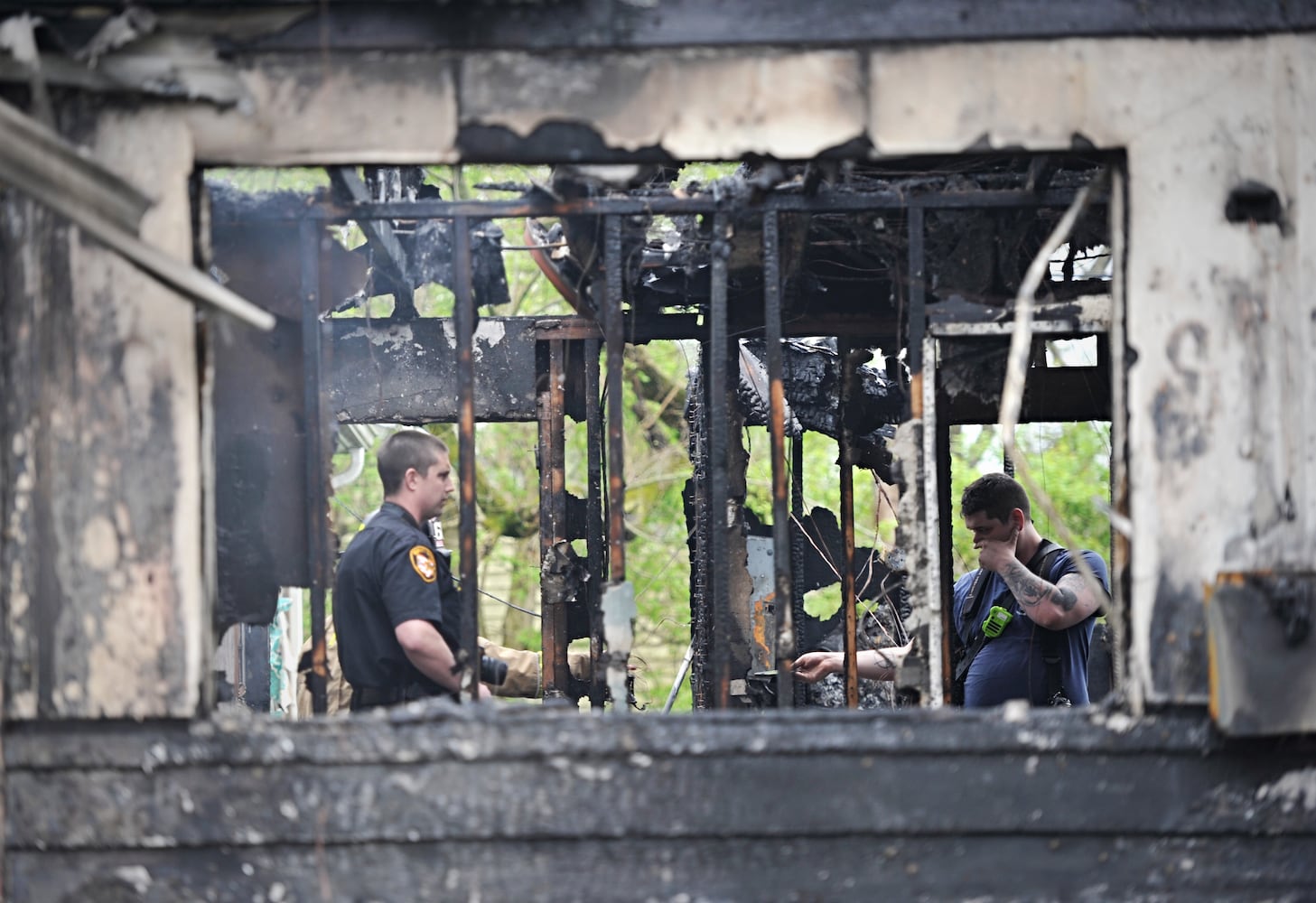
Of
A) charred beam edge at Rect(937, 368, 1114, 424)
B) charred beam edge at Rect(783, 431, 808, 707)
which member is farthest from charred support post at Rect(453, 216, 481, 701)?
charred beam edge at Rect(783, 431, 808, 707)

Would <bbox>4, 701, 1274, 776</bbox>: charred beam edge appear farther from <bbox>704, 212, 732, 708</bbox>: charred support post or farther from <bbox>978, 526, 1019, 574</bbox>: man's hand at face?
<bbox>978, 526, 1019, 574</bbox>: man's hand at face

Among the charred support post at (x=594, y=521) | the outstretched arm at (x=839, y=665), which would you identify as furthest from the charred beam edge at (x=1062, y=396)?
the charred support post at (x=594, y=521)

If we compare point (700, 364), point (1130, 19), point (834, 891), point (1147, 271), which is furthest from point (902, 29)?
point (700, 364)

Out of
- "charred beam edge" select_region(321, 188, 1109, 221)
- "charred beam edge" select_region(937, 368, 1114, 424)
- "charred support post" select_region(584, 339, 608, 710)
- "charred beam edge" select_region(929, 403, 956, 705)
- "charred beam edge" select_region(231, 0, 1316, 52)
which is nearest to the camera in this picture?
"charred beam edge" select_region(231, 0, 1316, 52)

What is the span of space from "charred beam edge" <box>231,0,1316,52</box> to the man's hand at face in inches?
108

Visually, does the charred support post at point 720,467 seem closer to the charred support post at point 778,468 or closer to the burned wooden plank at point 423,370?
the charred support post at point 778,468

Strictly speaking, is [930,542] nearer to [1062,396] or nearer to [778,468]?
[778,468]

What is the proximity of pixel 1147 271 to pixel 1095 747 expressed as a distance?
4.40 ft

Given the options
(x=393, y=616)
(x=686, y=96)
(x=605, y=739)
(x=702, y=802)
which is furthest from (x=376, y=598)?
(x=686, y=96)

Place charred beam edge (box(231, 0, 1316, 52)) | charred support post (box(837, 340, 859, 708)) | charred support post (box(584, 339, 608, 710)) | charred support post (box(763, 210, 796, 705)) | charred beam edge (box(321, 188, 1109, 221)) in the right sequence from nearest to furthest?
charred beam edge (box(231, 0, 1316, 52)), charred support post (box(763, 210, 796, 705)), charred beam edge (box(321, 188, 1109, 221)), charred support post (box(837, 340, 859, 708)), charred support post (box(584, 339, 608, 710))

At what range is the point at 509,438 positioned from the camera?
17219 mm

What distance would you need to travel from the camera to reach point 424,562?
4934mm

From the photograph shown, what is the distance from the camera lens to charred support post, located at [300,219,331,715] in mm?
4238

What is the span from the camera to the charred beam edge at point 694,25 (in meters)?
3.56
